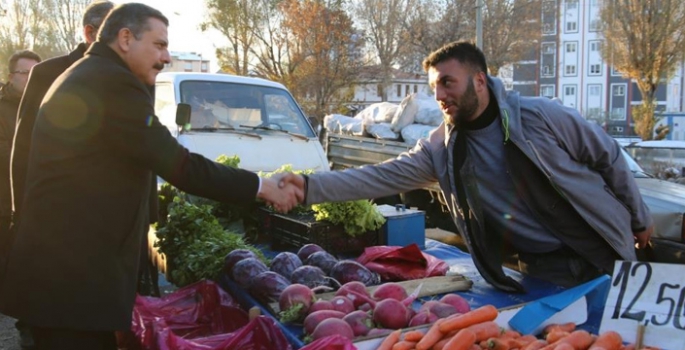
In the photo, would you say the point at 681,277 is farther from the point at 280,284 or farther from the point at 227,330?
the point at 227,330

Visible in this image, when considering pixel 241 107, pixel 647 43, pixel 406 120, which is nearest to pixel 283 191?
pixel 241 107

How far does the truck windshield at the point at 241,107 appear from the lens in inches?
A: 304

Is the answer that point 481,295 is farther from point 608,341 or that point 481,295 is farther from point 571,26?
point 571,26

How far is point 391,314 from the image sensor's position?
2709mm

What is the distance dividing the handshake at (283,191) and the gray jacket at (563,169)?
0.22 ft

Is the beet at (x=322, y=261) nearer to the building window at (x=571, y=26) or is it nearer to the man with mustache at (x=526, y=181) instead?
the man with mustache at (x=526, y=181)

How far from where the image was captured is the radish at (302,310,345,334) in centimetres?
270

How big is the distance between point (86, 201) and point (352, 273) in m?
1.65

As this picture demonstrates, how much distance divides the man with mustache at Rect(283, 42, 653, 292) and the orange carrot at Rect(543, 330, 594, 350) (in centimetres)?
81

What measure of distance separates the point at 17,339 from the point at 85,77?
163 inches

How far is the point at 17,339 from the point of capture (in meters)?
5.47

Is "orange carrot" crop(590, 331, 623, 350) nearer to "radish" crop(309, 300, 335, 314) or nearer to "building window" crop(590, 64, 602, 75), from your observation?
"radish" crop(309, 300, 335, 314)

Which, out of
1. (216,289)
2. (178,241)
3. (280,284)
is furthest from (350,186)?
(178,241)

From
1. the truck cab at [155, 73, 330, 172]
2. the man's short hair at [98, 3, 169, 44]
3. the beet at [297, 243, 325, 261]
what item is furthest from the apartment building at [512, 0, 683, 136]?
the man's short hair at [98, 3, 169, 44]
